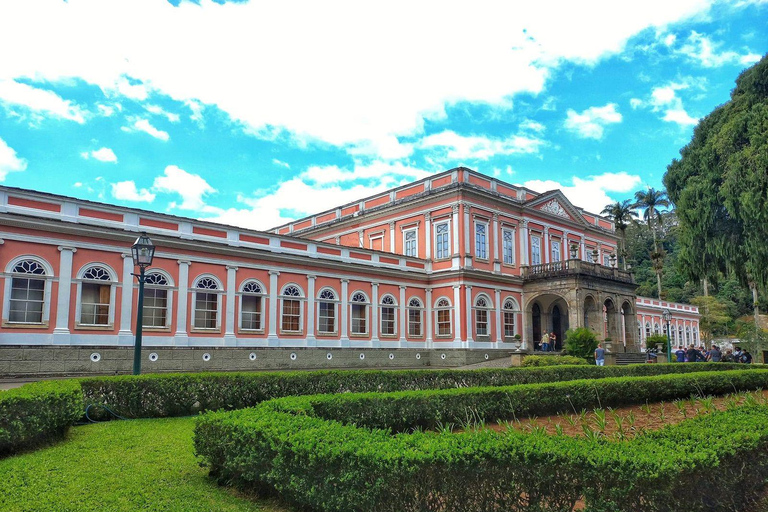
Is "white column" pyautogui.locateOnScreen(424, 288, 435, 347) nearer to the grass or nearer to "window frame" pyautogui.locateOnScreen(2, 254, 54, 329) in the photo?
"window frame" pyautogui.locateOnScreen(2, 254, 54, 329)

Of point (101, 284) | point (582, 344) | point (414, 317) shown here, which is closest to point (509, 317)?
point (582, 344)

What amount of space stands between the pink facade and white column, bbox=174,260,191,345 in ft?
0.13

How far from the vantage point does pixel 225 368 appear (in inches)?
791

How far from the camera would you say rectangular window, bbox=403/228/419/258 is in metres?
29.6

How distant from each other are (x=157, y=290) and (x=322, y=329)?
Result: 744 centimetres

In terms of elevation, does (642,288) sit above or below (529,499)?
above

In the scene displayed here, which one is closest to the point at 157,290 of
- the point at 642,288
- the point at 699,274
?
the point at 699,274

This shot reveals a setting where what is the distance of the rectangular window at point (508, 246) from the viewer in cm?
2959

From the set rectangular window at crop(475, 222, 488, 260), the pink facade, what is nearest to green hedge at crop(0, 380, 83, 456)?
the pink facade

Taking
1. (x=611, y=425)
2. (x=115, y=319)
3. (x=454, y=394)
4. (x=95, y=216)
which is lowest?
(x=611, y=425)

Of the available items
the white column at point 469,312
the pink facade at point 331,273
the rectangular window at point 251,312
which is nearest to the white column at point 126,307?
the pink facade at point 331,273

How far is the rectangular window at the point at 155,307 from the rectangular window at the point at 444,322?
45.6 ft

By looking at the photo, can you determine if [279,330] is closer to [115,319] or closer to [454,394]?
[115,319]

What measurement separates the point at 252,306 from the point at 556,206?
20352 millimetres
